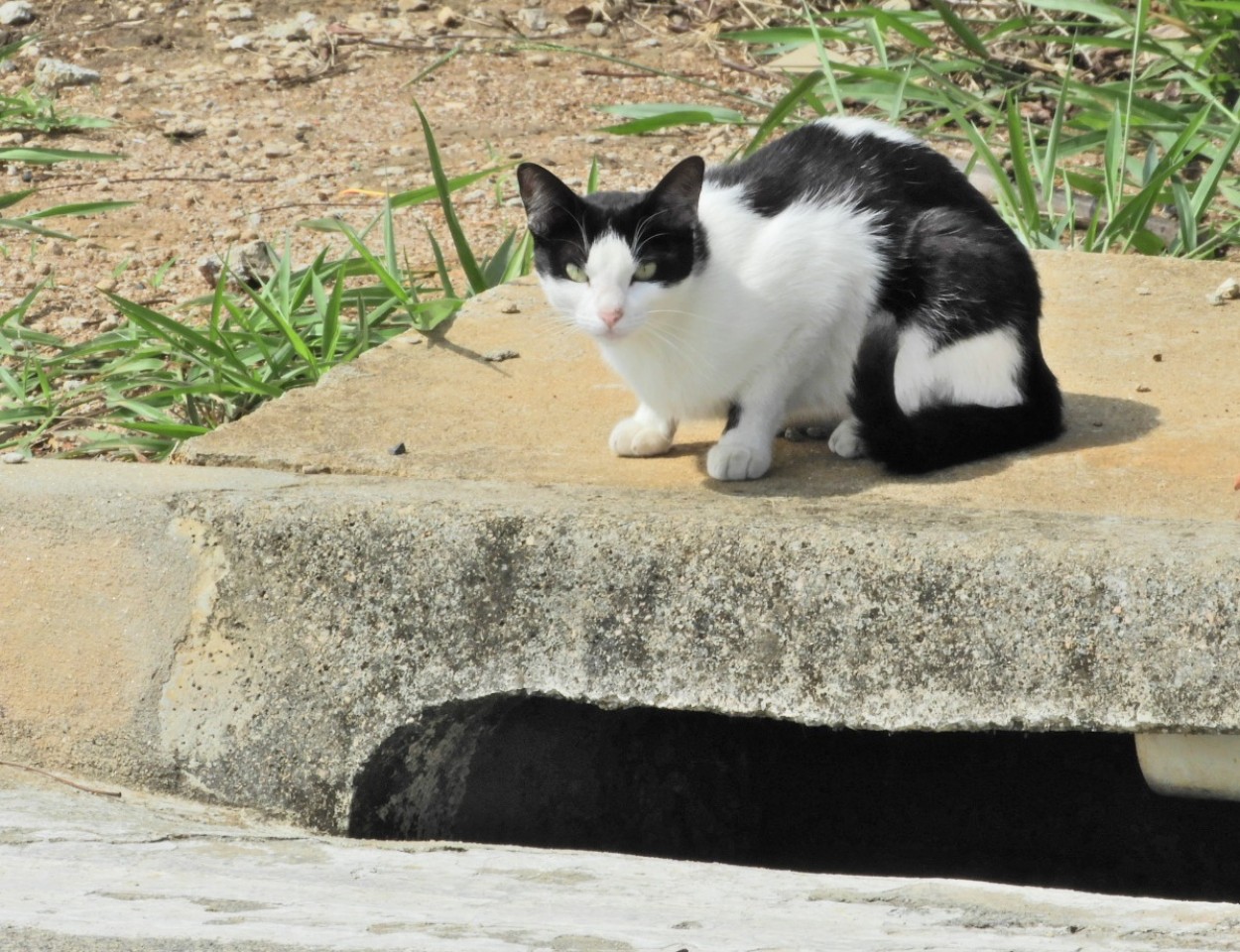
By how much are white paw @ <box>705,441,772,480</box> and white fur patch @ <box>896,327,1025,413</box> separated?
0.23 metres

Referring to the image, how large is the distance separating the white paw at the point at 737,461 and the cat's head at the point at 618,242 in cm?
23

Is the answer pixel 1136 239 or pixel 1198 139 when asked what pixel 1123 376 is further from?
pixel 1198 139


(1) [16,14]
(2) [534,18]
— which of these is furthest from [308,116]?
(1) [16,14]

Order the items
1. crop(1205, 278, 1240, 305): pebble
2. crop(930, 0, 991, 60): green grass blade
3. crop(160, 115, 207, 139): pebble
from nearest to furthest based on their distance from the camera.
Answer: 1. crop(1205, 278, 1240, 305): pebble
2. crop(930, 0, 991, 60): green grass blade
3. crop(160, 115, 207, 139): pebble

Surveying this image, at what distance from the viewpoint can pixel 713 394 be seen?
93.2 inches

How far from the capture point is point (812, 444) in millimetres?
2492

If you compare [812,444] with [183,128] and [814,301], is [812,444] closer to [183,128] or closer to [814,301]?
[814,301]

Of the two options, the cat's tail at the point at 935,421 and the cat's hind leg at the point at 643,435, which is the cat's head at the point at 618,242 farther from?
the cat's tail at the point at 935,421

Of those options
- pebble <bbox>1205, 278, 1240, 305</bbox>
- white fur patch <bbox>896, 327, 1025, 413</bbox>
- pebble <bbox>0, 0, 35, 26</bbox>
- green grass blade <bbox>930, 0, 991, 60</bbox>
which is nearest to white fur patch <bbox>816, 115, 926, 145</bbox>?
white fur patch <bbox>896, 327, 1025, 413</bbox>

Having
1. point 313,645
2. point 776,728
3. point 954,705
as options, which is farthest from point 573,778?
point 954,705

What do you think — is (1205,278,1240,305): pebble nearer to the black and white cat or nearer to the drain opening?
the black and white cat

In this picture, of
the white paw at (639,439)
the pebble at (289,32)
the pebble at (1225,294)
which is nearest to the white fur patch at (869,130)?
the white paw at (639,439)

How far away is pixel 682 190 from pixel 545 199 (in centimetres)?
20

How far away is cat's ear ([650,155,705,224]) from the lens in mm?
2203
